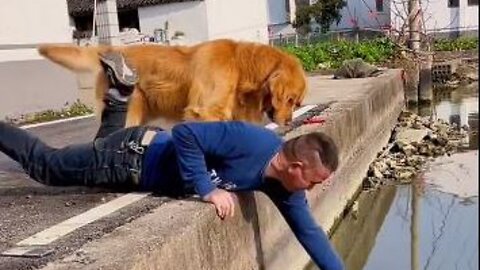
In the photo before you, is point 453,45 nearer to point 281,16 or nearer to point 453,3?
point 453,3

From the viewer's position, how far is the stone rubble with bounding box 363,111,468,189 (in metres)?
10.3

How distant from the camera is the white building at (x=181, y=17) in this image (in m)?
28.1

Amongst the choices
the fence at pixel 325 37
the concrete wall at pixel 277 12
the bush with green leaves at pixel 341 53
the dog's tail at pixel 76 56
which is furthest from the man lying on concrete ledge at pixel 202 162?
the concrete wall at pixel 277 12

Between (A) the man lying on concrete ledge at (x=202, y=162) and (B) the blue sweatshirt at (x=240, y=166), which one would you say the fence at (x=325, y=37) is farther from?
(B) the blue sweatshirt at (x=240, y=166)

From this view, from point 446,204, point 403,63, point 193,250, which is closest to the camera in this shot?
point 193,250

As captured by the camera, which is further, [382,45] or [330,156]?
[382,45]

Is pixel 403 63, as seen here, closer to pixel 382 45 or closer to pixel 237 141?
pixel 382 45

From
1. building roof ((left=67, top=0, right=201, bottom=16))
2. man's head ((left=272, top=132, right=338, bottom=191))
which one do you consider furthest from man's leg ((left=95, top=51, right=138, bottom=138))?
building roof ((left=67, top=0, right=201, bottom=16))

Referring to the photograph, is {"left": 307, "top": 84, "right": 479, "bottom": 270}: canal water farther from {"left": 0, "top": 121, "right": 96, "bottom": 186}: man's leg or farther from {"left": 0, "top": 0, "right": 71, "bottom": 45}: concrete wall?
{"left": 0, "top": 0, "right": 71, "bottom": 45}: concrete wall

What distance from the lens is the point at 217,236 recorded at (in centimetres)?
420

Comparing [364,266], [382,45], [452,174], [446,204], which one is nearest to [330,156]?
[364,266]

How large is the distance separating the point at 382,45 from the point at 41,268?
2397 cm

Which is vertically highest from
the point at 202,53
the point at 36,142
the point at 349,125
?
the point at 202,53

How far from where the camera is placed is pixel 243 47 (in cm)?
543
